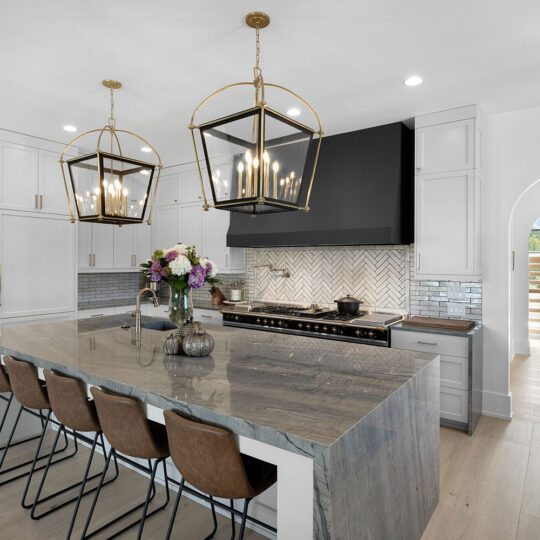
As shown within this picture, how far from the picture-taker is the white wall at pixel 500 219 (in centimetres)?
361

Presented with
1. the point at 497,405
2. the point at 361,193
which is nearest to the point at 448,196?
the point at 361,193

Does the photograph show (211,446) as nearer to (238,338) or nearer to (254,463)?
(254,463)

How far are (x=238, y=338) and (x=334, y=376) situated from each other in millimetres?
1036

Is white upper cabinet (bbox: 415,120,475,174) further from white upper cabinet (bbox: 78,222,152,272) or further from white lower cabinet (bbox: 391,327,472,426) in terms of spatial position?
white upper cabinet (bbox: 78,222,152,272)

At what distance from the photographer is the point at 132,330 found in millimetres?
3115

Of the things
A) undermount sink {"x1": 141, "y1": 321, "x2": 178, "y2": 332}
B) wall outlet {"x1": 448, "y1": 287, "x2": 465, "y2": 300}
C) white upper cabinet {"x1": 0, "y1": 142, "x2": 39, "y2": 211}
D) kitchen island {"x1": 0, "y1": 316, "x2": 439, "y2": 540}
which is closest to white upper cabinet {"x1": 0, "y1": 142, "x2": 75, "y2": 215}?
white upper cabinet {"x1": 0, "y1": 142, "x2": 39, "y2": 211}

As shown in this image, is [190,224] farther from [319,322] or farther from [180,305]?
[180,305]

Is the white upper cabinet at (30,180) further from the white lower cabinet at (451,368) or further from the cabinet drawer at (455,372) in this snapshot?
the cabinet drawer at (455,372)

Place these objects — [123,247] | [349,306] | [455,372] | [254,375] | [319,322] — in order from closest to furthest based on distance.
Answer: [254,375] < [455,372] < [319,322] < [349,306] < [123,247]

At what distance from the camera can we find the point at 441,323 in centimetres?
358

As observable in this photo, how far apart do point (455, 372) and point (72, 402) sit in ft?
9.58

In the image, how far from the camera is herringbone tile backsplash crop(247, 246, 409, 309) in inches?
168

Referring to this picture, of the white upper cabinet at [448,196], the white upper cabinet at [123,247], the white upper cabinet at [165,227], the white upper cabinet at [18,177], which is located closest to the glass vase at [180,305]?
the white upper cabinet at [448,196]

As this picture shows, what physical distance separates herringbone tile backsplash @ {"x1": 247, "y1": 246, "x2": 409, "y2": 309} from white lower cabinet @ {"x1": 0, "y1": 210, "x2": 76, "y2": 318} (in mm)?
2234
